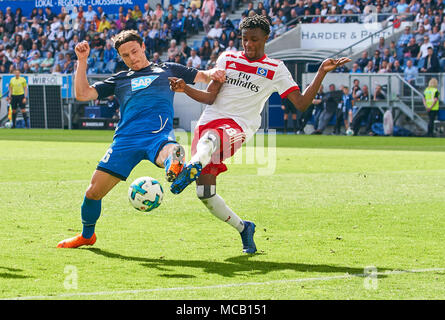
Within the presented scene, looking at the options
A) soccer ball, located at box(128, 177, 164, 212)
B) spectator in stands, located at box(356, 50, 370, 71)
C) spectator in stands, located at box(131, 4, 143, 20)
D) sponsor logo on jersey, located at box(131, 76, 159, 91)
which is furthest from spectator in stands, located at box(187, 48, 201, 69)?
soccer ball, located at box(128, 177, 164, 212)

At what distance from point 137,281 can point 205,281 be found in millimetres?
516

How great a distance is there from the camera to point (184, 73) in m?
8.06

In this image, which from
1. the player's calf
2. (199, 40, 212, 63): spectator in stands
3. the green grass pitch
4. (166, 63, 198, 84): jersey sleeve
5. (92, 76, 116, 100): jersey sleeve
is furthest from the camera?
(199, 40, 212, 63): spectator in stands

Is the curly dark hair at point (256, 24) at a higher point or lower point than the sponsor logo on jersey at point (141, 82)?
higher

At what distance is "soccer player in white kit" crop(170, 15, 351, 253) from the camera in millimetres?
7477

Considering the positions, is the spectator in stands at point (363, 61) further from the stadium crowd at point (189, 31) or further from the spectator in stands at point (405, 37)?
the spectator in stands at point (405, 37)

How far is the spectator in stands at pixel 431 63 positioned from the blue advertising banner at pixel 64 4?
1736cm

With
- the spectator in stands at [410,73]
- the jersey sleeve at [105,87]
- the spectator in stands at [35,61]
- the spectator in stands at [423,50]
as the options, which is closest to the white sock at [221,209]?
the jersey sleeve at [105,87]

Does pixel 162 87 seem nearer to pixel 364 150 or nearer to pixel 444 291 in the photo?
pixel 444 291

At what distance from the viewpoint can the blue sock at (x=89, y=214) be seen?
763 cm

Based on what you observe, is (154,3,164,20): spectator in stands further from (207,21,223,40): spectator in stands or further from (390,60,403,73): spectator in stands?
(390,60,403,73): spectator in stands

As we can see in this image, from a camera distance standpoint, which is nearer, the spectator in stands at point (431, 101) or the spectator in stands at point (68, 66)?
the spectator in stands at point (431, 101)

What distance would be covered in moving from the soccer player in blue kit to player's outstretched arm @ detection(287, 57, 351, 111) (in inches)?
29.1

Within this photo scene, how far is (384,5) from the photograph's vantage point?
32.5 metres
